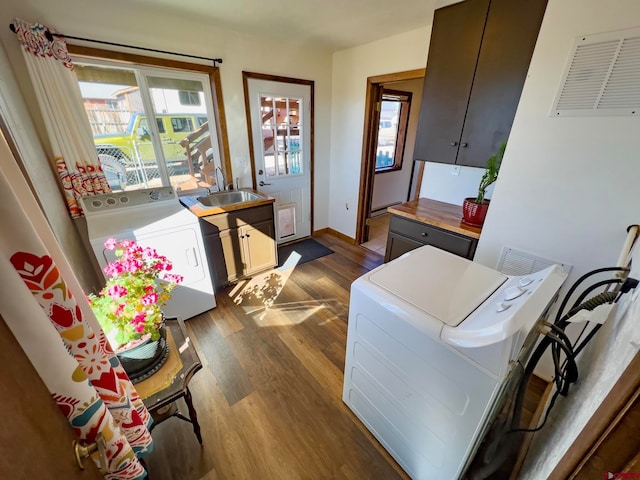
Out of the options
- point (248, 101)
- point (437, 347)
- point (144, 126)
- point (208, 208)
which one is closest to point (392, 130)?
point (248, 101)

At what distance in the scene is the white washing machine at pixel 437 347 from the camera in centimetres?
83

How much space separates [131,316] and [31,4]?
222 centimetres

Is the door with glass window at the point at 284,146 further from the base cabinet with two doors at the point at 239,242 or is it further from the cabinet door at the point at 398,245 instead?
the cabinet door at the point at 398,245

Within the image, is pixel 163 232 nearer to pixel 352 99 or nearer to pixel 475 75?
pixel 475 75

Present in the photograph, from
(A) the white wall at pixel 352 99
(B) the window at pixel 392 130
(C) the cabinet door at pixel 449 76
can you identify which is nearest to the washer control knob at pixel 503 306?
(C) the cabinet door at pixel 449 76

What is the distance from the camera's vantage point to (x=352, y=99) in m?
3.07

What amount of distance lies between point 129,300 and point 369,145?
2.81m

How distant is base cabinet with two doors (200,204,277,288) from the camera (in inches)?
93.7

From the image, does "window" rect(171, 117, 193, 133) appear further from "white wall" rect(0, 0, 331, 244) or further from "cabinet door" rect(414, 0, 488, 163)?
"cabinet door" rect(414, 0, 488, 163)

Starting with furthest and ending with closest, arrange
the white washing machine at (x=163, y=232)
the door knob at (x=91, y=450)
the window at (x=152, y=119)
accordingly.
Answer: the window at (x=152, y=119)
the white washing machine at (x=163, y=232)
the door knob at (x=91, y=450)

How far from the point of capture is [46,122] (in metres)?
1.75

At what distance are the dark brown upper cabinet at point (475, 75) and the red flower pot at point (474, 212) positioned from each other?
28cm

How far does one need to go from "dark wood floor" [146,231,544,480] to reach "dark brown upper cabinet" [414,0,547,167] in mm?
1621

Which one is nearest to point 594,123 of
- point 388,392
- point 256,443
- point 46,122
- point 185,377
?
point 388,392
